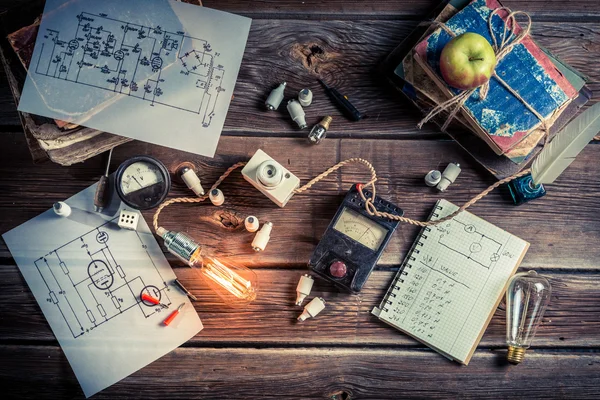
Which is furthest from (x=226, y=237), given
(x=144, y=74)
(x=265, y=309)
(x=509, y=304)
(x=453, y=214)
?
(x=509, y=304)

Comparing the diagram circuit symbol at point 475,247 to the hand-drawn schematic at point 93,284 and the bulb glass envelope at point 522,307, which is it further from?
the hand-drawn schematic at point 93,284

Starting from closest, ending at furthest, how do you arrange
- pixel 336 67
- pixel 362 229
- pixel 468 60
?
1. pixel 468 60
2. pixel 362 229
3. pixel 336 67

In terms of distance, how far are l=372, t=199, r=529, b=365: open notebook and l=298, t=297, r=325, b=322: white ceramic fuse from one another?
164 millimetres

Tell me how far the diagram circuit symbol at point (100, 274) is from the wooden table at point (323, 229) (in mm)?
186

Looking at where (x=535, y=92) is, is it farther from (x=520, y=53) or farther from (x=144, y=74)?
(x=144, y=74)

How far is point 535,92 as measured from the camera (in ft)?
4.76

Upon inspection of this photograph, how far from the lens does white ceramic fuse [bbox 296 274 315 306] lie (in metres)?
1.47

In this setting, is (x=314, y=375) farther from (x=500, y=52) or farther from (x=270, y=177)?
(x=500, y=52)

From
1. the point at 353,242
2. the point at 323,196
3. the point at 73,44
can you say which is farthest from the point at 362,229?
the point at 73,44

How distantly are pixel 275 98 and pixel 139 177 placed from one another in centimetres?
45

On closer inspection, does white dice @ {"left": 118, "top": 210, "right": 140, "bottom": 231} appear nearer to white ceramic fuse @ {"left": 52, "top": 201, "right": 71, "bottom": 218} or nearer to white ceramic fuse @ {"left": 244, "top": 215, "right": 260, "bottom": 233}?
white ceramic fuse @ {"left": 52, "top": 201, "right": 71, "bottom": 218}

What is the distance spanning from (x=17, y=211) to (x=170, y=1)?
0.76 meters

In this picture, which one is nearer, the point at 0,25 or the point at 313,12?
the point at 0,25

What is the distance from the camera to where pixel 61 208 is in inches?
57.5
